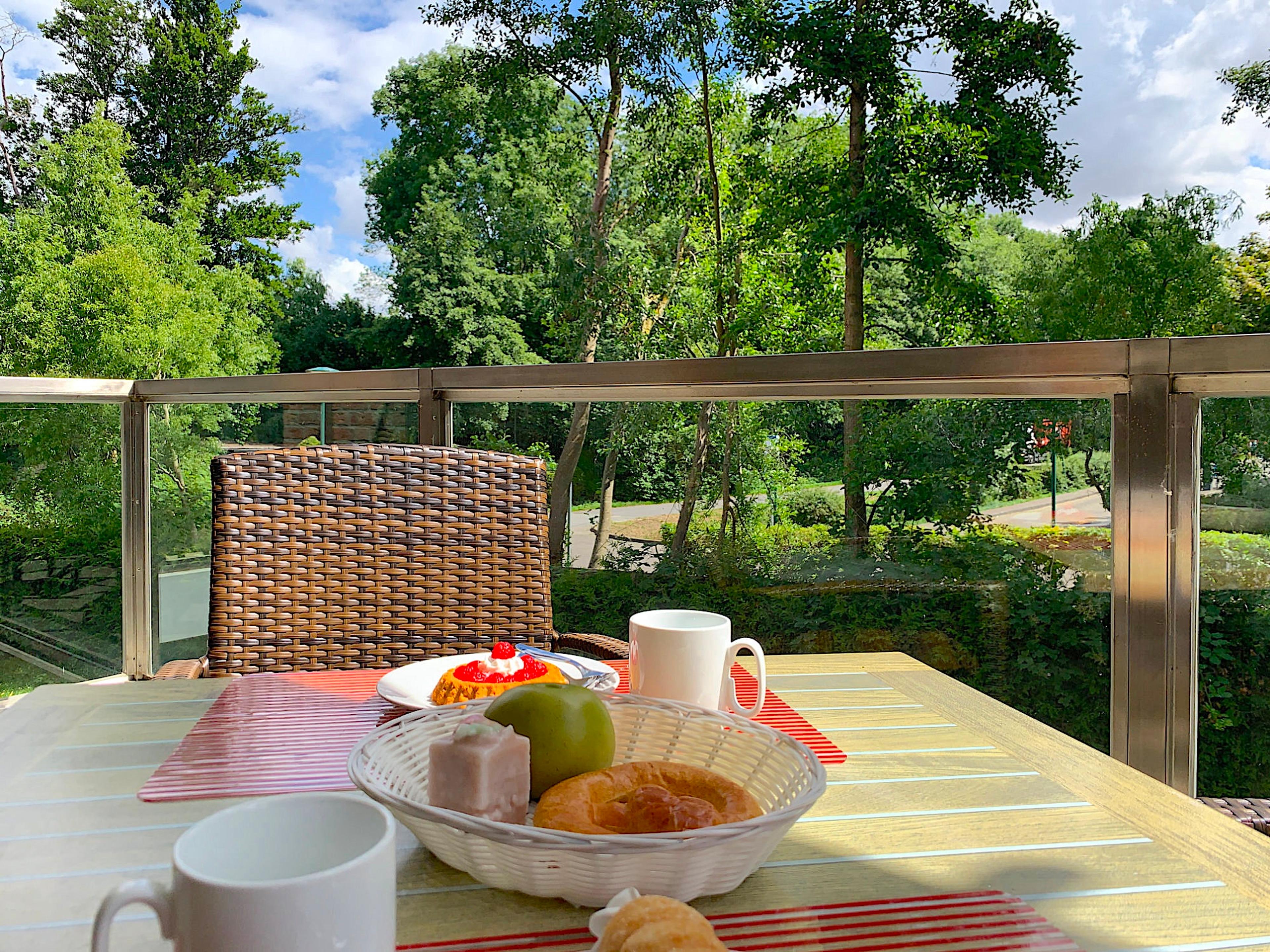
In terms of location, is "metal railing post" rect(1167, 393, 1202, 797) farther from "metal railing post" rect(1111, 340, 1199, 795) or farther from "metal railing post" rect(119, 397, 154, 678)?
"metal railing post" rect(119, 397, 154, 678)

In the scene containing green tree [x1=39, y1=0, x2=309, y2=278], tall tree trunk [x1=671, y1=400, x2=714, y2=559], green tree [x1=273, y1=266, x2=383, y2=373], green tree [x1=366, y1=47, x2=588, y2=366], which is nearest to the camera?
tall tree trunk [x1=671, y1=400, x2=714, y2=559]

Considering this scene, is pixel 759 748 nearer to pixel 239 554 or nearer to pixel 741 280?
pixel 239 554

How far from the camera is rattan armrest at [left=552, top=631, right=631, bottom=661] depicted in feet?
4.16

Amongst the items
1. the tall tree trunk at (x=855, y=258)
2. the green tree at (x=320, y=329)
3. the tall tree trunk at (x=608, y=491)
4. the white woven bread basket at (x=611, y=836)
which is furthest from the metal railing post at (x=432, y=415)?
the green tree at (x=320, y=329)

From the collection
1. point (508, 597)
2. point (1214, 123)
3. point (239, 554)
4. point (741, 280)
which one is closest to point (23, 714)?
point (239, 554)

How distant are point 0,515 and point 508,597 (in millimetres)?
3042

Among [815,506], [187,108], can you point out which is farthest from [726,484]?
[187,108]

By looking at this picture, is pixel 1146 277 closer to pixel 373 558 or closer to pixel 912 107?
pixel 912 107

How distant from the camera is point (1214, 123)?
22.0 m

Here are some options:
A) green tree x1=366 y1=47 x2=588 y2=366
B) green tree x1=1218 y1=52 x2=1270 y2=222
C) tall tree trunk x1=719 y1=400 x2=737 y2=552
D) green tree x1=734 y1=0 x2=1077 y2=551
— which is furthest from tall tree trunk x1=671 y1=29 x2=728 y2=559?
tall tree trunk x1=719 y1=400 x2=737 y2=552

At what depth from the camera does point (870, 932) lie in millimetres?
Result: 533

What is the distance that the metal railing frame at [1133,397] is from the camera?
1359 mm

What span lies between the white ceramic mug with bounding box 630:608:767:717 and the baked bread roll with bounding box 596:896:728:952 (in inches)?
18.8

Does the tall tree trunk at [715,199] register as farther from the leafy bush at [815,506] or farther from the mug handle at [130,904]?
the mug handle at [130,904]
